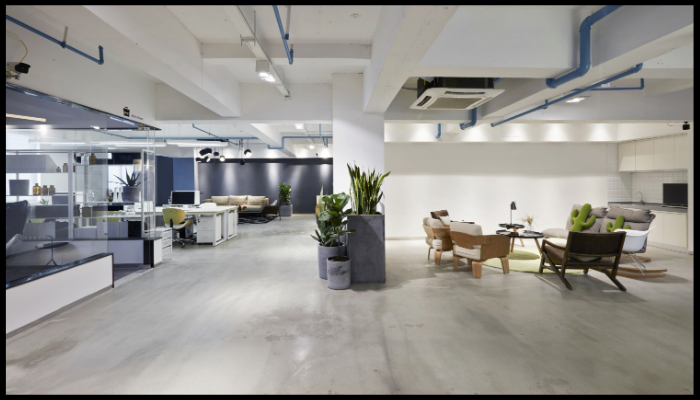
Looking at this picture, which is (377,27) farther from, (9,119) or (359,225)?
(9,119)

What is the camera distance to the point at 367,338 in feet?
9.11

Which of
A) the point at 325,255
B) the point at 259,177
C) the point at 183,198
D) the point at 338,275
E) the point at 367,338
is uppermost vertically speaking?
the point at 259,177

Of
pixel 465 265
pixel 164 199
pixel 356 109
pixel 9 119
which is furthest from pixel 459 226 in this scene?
pixel 164 199

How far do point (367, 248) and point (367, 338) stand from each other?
1657mm

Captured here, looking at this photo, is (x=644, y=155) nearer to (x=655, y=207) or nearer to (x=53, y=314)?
(x=655, y=207)

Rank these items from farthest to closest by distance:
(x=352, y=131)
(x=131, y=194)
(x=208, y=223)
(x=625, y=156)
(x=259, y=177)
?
(x=259, y=177) < (x=625, y=156) < (x=208, y=223) < (x=352, y=131) < (x=131, y=194)

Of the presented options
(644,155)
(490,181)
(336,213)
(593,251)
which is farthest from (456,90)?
(644,155)

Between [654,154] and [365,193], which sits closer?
[365,193]

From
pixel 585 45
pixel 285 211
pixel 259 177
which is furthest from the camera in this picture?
pixel 259 177

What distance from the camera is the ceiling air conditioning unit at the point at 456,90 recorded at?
3932mm

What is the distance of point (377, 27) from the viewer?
3666 mm

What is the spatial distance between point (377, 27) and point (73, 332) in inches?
163

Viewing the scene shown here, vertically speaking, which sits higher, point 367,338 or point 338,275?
point 338,275

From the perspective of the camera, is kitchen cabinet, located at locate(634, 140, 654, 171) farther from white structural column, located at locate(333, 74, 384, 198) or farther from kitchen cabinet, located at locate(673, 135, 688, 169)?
white structural column, located at locate(333, 74, 384, 198)
